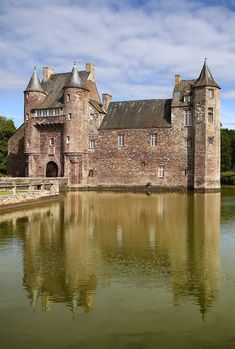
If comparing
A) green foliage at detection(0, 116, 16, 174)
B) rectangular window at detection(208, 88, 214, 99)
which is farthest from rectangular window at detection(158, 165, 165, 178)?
green foliage at detection(0, 116, 16, 174)

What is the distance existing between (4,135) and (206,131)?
2872 centimetres

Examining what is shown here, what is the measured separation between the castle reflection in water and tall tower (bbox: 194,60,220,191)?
20093mm

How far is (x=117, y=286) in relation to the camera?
367 inches

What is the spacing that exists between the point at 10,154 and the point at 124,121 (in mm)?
14528

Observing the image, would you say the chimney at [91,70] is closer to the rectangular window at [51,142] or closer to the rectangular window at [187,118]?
the rectangular window at [51,142]

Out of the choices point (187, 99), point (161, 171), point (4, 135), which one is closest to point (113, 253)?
point (161, 171)

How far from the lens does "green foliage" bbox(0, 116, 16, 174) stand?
54.2 meters

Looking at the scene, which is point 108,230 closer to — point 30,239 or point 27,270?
point 30,239

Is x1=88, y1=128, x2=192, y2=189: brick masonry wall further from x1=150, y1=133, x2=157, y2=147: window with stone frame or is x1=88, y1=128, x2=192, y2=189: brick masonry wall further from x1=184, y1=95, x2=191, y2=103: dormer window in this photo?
x1=184, y1=95, x2=191, y2=103: dormer window

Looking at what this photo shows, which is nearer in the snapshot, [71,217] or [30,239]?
[30,239]

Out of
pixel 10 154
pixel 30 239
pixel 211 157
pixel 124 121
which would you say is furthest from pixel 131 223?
pixel 10 154

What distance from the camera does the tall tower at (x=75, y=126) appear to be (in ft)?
144

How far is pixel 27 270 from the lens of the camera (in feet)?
35.1

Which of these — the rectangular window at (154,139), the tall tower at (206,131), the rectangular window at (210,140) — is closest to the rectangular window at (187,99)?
the tall tower at (206,131)
